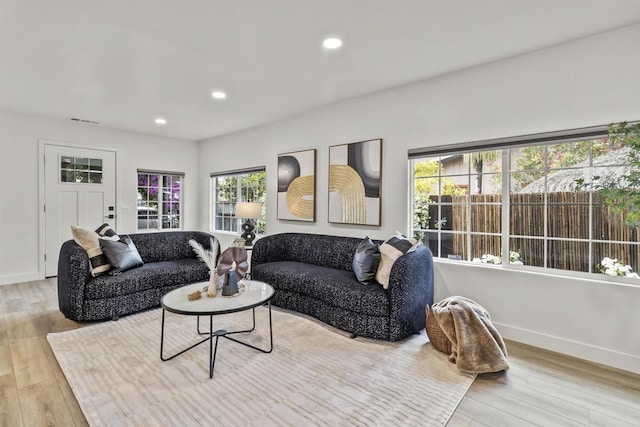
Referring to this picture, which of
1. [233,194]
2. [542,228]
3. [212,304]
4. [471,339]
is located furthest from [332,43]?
[233,194]

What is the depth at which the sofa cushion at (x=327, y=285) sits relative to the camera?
2.78 meters

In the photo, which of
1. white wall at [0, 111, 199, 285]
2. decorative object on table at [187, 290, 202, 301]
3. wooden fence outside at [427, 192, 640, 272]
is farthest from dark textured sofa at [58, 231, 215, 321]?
wooden fence outside at [427, 192, 640, 272]

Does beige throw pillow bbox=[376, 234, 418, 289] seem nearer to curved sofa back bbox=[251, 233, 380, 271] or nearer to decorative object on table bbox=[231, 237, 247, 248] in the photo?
curved sofa back bbox=[251, 233, 380, 271]

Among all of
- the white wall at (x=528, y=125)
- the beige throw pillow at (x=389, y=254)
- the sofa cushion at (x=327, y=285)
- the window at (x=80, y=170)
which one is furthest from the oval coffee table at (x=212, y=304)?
the window at (x=80, y=170)

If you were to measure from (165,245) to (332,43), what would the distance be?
10.4 ft

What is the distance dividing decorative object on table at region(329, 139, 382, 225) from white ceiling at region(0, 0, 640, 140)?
0.66 metres

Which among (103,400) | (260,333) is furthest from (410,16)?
(103,400)

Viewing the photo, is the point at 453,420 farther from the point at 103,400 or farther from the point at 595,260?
the point at 103,400

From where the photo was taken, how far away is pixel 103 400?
1926 millimetres

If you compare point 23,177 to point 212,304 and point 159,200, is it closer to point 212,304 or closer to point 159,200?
point 159,200

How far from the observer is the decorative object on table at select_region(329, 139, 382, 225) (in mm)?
3750

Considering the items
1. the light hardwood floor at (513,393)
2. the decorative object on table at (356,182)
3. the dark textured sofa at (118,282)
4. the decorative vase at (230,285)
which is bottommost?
the light hardwood floor at (513,393)

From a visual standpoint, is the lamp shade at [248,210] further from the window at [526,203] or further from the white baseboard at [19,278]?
the white baseboard at [19,278]

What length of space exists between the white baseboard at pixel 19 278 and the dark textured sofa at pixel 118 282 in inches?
80.2
